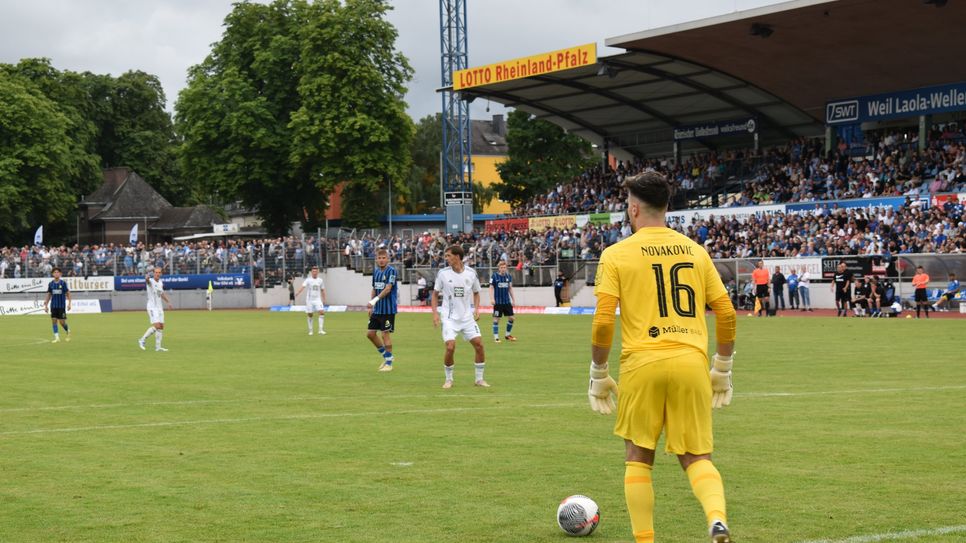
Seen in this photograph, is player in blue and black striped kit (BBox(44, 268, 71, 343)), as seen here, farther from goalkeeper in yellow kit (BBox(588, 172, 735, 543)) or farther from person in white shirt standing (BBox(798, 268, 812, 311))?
goalkeeper in yellow kit (BBox(588, 172, 735, 543))

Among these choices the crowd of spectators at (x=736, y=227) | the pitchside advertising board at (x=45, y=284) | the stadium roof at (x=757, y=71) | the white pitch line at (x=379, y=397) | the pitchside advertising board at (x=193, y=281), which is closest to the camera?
the white pitch line at (x=379, y=397)

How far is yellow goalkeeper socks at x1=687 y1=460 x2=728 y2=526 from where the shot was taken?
6.08 metres

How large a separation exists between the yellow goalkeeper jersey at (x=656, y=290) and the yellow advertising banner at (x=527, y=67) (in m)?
43.2

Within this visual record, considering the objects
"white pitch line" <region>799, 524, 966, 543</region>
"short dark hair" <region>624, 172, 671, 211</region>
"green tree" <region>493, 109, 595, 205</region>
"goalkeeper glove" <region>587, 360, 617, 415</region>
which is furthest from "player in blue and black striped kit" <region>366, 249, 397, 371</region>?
"green tree" <region>493, 109, 595, 205</region>

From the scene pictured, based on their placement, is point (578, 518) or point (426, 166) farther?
point (426, 166)

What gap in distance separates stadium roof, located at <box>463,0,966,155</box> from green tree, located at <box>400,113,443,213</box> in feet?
147

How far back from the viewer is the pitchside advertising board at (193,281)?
203 ft

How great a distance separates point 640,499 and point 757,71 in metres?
48.4

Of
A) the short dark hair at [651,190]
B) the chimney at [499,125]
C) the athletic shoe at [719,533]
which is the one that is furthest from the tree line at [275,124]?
the athletic shoe at [719,533]

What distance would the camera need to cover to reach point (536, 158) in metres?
95.1

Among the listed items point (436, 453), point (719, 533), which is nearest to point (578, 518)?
point (719, 533)

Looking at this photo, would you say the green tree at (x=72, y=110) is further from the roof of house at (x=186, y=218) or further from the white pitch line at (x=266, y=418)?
the white pitch line at (x=266, y=418)

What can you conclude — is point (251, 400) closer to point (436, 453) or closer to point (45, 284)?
point (436, 453)

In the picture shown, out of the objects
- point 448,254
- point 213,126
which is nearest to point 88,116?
point 213,126
